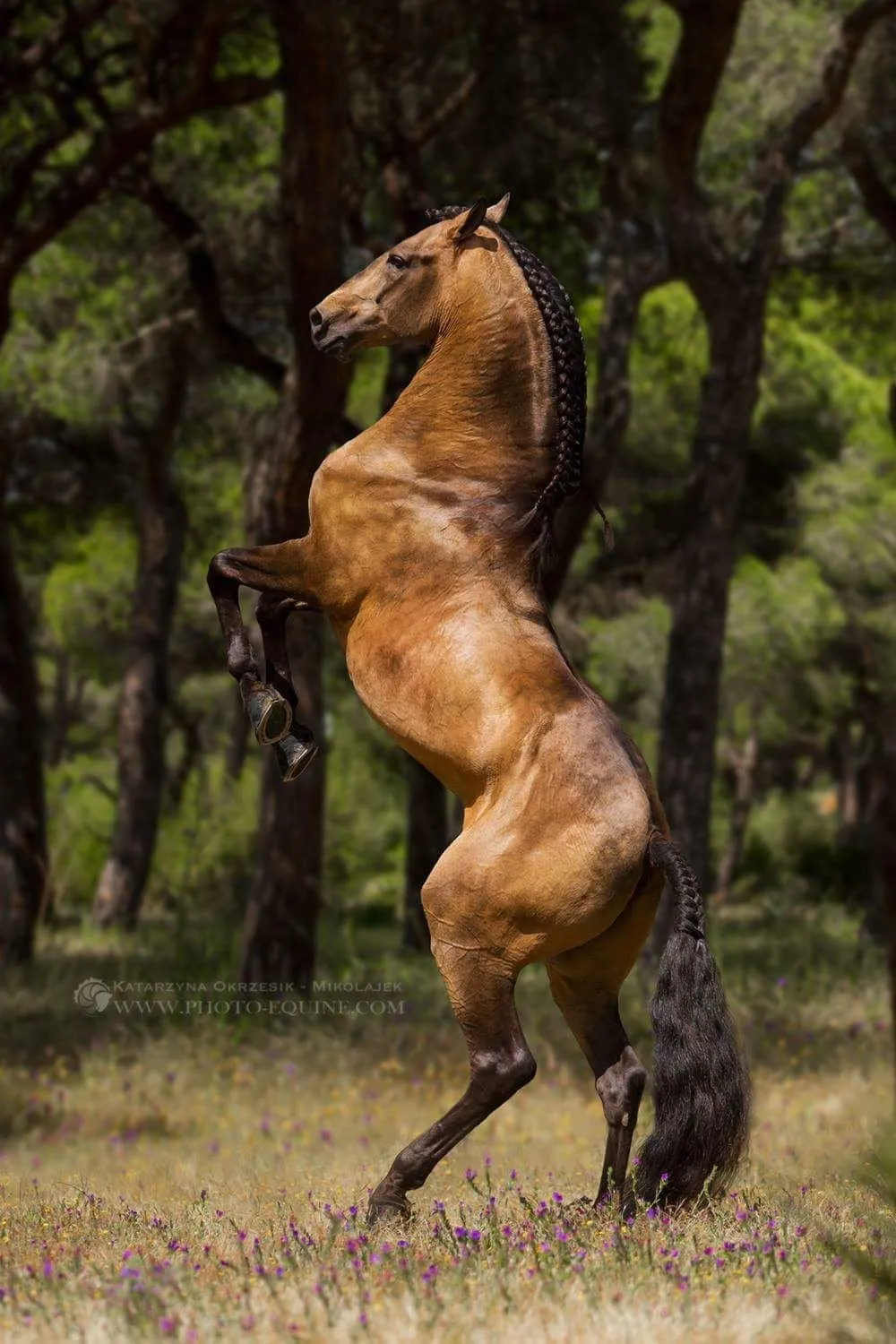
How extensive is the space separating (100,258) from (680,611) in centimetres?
755

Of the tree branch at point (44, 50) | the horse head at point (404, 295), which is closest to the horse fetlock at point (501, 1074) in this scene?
the horse head at point (404, 295)

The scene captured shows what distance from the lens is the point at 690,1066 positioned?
4.64 m

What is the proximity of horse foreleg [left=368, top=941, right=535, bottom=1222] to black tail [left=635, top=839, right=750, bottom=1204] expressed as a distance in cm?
40

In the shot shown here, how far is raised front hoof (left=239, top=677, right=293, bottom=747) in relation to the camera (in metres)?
4.95

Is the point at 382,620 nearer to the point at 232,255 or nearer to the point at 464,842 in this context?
the point at 464,842

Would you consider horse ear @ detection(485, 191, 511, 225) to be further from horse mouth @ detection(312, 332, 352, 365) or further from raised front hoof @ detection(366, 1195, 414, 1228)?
raised front hoof @ detection(366, 1195, 414, 1228)

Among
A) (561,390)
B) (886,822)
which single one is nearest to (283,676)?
(561,390)

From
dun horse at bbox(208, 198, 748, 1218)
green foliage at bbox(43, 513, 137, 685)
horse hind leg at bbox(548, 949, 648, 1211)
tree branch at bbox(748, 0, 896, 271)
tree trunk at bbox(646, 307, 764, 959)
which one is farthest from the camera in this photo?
green foliage at bbox(43, 513, 137, 685)

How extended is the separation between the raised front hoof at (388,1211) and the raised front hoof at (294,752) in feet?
4.05

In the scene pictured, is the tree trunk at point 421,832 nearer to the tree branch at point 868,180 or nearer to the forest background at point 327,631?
the forest background at point 327,631

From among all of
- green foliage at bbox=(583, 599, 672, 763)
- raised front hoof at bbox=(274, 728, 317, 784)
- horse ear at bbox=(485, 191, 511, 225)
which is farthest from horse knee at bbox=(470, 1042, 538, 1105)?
green foliage at bbox=(583, 599, 672, 763)

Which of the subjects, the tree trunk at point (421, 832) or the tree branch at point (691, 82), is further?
the tree trunk at point (421, 832)

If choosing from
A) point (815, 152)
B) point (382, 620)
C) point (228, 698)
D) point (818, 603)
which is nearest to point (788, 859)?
point (818, 603)

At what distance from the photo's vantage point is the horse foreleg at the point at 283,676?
16.6ft
